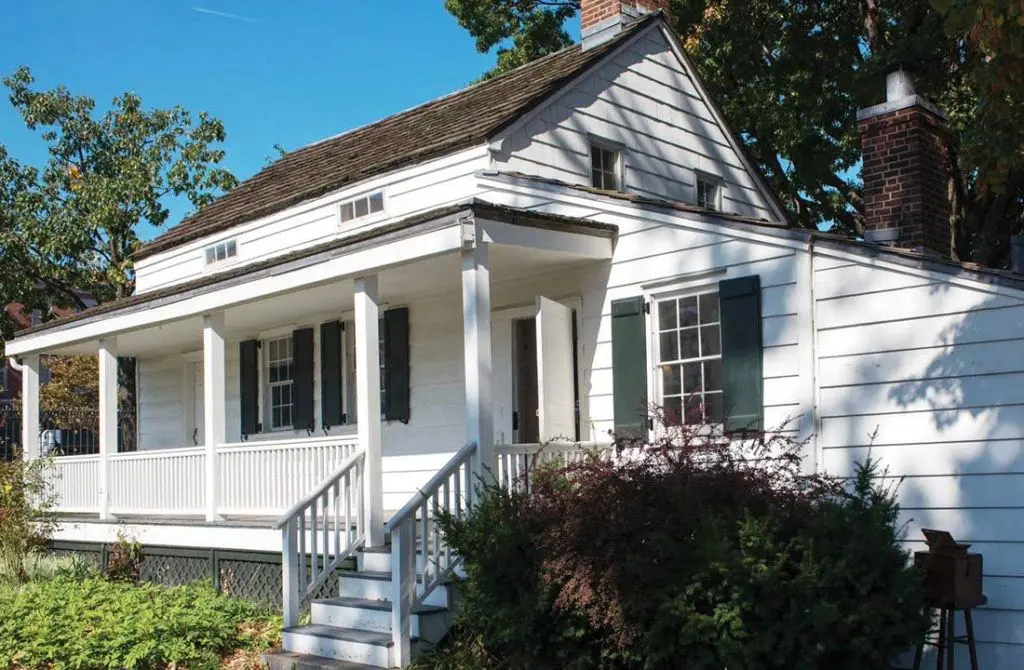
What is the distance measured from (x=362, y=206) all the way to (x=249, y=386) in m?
3.48

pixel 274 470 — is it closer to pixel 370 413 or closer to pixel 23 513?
pixel 370 413

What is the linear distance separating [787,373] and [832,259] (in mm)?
1042

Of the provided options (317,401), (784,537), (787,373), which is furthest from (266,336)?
(784,537)

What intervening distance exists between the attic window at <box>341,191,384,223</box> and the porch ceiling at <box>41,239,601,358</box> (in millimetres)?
1256

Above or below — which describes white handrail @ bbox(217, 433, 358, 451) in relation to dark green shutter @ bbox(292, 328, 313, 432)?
below

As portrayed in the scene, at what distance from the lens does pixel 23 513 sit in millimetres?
15555

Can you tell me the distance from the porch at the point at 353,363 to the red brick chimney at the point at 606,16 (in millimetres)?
4874

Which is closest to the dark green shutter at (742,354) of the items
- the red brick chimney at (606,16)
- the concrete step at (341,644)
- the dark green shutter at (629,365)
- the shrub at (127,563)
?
the dark green shutter at (629,365)

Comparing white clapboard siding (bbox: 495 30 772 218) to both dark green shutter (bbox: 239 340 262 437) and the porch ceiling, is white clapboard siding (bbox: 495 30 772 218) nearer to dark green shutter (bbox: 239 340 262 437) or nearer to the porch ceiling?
the porch ceiling

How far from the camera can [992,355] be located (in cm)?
837

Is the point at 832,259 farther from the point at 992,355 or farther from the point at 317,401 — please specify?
the point at 317,401

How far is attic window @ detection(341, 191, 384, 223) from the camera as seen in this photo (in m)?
14.4

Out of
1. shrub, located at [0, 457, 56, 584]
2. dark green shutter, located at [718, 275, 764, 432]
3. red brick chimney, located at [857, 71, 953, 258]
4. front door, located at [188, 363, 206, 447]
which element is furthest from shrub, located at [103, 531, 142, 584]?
red brick chimney, located at [857, 71, 953, 258]

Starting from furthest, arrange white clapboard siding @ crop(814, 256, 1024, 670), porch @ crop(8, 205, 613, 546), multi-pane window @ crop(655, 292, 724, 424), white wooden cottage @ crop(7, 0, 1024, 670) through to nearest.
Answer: porch @ crop(8, 205, 613, 546) < multi-pane window @ crop(655, 292, 724, 424) < white wooden cottage @ crop(7, 0, 1024, 670) < white clapboard siding @ crop(814, 256, 1024, 670)
